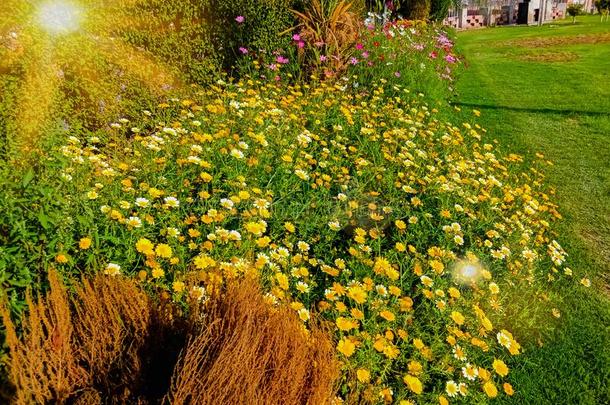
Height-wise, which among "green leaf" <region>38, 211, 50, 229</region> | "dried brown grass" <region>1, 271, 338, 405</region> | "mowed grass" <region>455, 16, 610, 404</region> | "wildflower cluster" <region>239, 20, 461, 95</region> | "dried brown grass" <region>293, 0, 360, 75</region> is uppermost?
"dried brown grass" <region>293, 0, 360, 75</region>

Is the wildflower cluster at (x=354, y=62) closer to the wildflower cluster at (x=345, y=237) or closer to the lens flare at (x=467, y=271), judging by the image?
the wildflower cluster at (x=345, y=237)

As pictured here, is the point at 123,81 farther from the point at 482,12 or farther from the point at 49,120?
the point at 482,12

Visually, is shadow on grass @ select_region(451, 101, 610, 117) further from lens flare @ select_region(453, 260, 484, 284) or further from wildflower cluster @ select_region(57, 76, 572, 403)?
lens flare @ select_region(453, 260, 484, 284)

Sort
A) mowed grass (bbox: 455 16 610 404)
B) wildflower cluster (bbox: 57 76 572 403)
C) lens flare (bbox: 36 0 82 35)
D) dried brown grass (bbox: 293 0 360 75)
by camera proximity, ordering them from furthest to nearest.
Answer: dried brown grass (bbox: 293 0 360 75) → lens flare (bbox: 36 0 82 35) → mowed grass (bbox: 455 16 610 404) → wildflower cluster (bbox: 57 76 572 403)

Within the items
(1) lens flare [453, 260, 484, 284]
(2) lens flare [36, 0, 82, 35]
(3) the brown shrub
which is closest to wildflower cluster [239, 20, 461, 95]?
(2) lens flare [36, 0, 82, 35]

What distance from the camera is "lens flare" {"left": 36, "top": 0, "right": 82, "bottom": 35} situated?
441 centimetres

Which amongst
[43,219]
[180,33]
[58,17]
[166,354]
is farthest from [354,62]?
[166,354]

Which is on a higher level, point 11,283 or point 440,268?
point 11,283

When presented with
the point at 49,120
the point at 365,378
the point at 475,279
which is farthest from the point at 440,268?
the point at 49,120

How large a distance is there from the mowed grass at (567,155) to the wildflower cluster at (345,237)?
0.31 m

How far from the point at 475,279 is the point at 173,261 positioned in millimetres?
2019

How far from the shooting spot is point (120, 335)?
181 cm

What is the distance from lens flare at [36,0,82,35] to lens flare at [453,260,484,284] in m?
4.22

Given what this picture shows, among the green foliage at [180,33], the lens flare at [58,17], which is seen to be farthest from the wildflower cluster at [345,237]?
the green foliage at [180,33]
